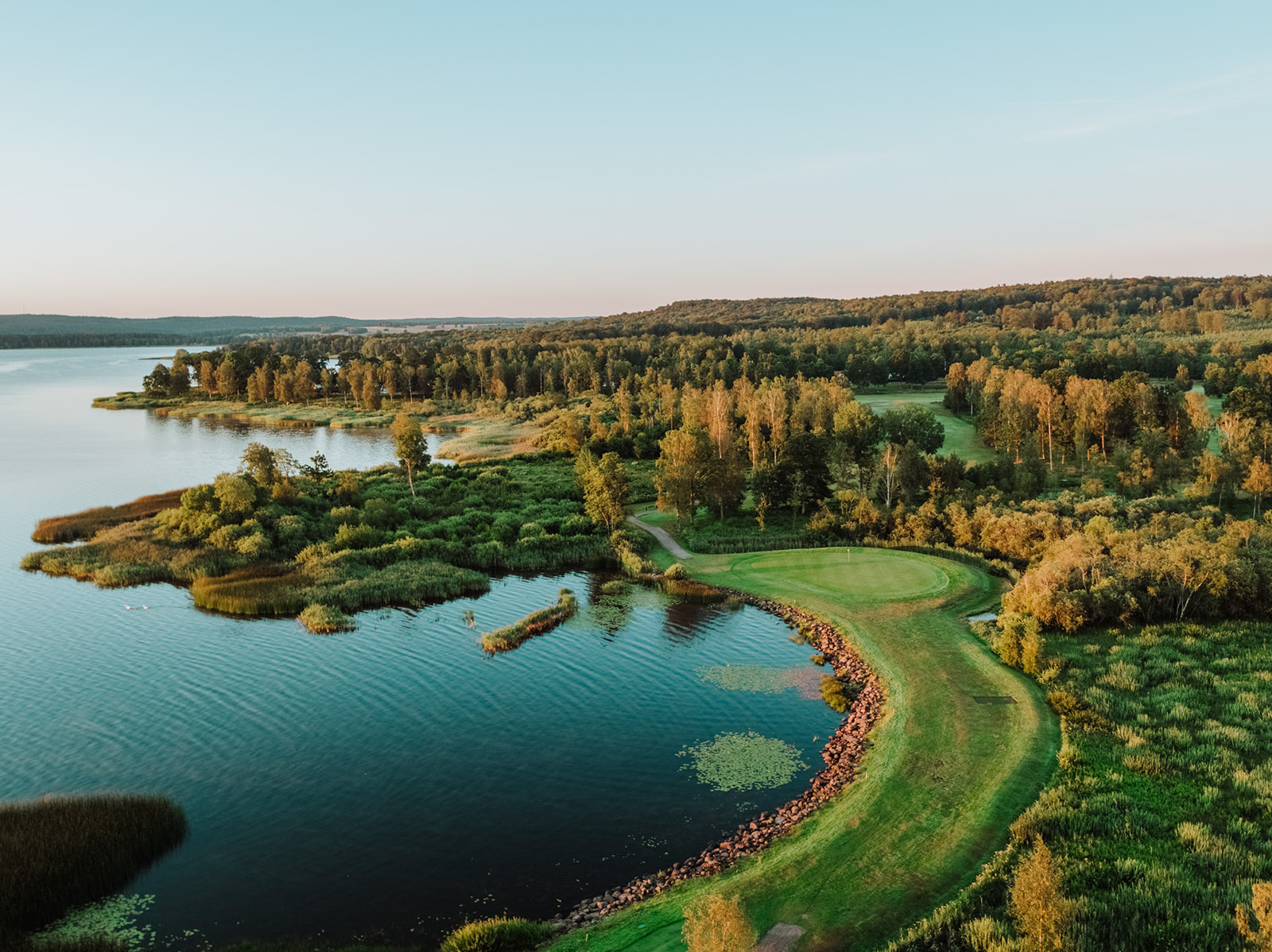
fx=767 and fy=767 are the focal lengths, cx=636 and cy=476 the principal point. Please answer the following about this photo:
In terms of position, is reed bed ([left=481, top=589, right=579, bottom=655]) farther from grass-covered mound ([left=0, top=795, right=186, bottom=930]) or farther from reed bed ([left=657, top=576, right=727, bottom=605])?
grass-covered mound ([left=0, top=795, right=186, bottom=930])

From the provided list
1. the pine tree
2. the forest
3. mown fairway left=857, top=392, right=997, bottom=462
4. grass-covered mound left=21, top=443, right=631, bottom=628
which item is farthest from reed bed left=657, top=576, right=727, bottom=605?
mown fairway left=857, top=392, right=997, bottom=462

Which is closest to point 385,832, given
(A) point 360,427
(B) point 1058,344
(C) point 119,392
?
(A) point 360,427

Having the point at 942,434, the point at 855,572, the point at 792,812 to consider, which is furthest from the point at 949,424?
the point at 792,812

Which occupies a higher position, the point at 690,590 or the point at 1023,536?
the point at 1023,536

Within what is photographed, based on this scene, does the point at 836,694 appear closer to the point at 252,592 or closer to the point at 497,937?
the point at 497,937

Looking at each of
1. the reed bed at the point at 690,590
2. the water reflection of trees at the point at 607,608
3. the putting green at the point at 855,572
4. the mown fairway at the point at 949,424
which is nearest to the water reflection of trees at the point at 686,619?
the reed bed at the point at 690,590

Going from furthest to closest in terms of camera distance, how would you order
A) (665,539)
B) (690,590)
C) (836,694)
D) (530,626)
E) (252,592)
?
1. (665,539)
2. (690,590)
3. (252,592)
4. (530,626)
5. (836,694)
